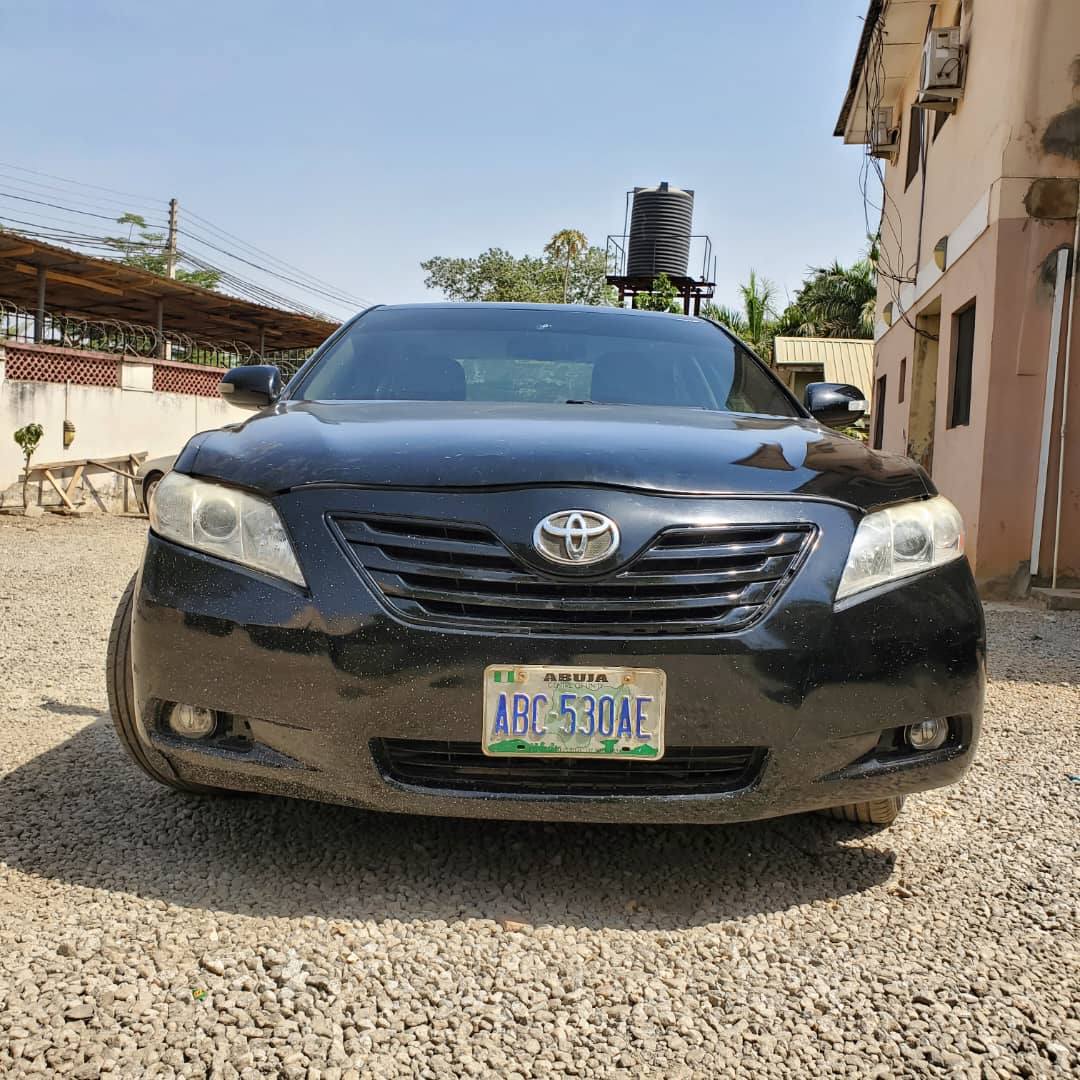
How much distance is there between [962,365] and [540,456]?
8.27 metres

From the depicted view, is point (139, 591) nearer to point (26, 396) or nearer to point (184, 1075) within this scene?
point (184, 1075)

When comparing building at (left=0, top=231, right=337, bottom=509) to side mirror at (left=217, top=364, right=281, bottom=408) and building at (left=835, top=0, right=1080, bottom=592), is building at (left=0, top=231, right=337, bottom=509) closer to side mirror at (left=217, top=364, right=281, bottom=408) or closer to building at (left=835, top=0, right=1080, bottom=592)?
building at (left=835, top=0, right=1080, bottom=592)

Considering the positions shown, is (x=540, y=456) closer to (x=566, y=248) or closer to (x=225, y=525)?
(x=225, y=525)

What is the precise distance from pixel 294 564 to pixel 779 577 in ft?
3.19

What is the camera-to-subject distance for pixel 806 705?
218 centimetres

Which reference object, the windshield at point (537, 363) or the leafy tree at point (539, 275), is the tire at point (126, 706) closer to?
the windshield at point (537, 363)

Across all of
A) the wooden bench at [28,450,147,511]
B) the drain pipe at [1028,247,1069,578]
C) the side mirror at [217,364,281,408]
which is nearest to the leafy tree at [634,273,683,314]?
the wooden bench at [28,450,147,511]

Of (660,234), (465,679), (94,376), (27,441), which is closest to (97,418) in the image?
(94,376)

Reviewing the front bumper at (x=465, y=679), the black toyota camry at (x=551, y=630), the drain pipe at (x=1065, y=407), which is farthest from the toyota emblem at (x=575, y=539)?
the drain pipe at (x=1065, y=407)

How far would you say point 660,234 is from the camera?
31891 mm

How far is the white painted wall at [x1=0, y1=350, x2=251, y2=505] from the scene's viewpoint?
45.5ft

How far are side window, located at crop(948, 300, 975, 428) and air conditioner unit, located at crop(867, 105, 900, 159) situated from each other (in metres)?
5.21

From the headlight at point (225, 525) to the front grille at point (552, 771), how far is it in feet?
1.39

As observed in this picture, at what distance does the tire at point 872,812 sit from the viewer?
2736 millimetres
